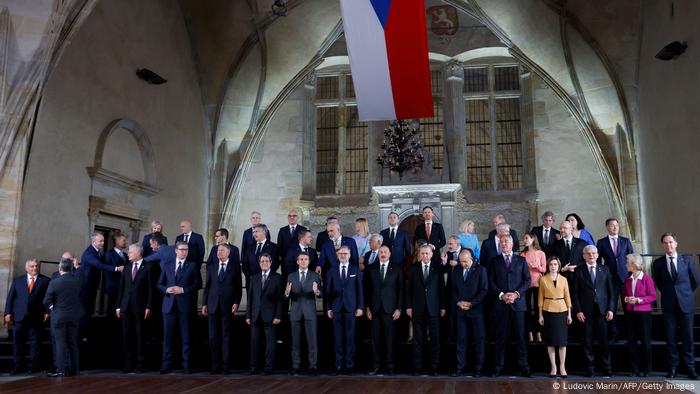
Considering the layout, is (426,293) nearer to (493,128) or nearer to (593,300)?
(593,300)

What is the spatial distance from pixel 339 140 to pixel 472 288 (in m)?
9.05

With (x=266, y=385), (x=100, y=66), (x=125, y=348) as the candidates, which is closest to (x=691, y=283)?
(x=266, y=385)

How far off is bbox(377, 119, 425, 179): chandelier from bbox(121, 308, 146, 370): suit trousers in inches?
304

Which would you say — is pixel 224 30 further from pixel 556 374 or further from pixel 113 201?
pixel 556 374

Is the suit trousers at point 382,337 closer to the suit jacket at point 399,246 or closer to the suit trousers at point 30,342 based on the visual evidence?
the suit jacket at point 399,246

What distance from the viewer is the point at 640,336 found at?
21.3 feet

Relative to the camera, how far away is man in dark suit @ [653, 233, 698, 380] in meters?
6.30

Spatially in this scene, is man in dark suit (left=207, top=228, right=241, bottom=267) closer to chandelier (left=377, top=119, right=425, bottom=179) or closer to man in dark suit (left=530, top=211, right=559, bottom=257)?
man in dark suit (left=530, top=211, right=559, bottom=257)

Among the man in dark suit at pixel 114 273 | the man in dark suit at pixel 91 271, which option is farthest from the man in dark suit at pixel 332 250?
the man in dark suit at pixel 114 273

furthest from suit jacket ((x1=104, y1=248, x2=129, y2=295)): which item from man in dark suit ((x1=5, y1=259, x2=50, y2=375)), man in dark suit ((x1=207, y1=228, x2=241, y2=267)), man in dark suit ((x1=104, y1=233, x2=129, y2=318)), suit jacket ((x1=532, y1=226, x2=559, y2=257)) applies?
suit jacket ((x1=532, y1=226, x2=559, y2=257))

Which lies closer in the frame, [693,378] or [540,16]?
[693,378]

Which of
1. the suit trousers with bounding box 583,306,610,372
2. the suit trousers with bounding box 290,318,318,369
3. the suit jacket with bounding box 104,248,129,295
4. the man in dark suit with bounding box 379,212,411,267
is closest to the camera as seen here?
the suit trousers with bounding box 583,306,610,372

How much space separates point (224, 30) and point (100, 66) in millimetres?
3962

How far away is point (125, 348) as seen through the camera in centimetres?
702
